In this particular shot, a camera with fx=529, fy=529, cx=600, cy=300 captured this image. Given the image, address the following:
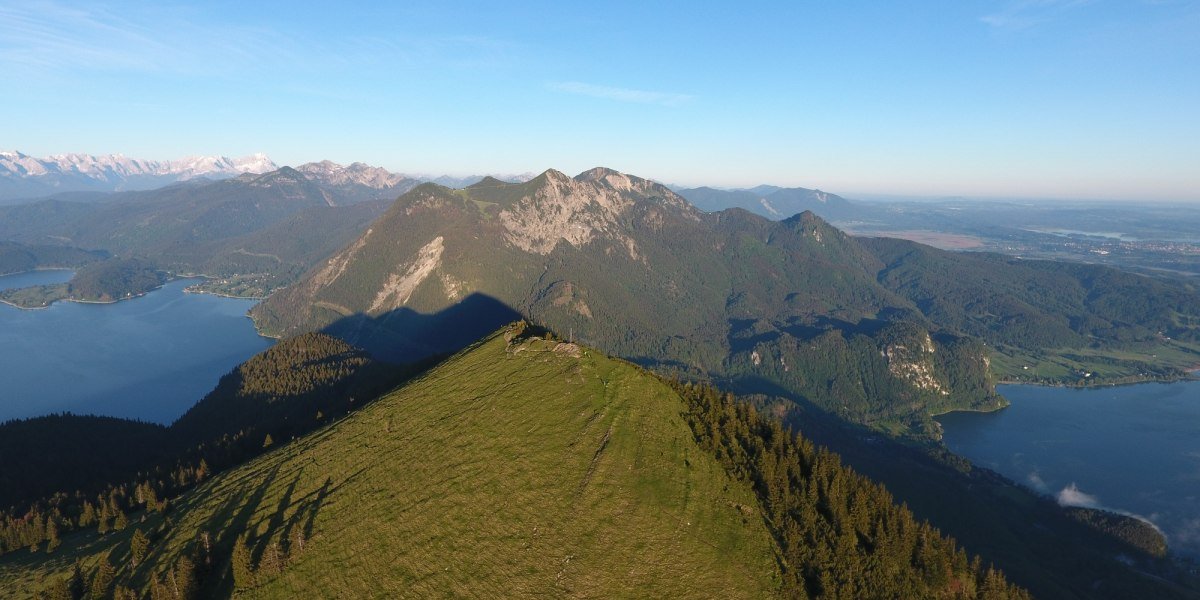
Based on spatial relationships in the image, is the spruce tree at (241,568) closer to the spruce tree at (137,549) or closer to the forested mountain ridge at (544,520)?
the forested mountain ridge at (544,520)

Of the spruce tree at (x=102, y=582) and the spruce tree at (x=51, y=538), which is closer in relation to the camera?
the spruce tree at (x=102, y=582)

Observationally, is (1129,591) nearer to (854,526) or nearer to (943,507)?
(943,507)

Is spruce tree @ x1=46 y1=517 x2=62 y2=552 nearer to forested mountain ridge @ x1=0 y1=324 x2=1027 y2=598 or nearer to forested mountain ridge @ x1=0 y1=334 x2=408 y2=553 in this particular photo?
forested mountain ridge @ x1=0 y1=324 x2=1027 y2=598

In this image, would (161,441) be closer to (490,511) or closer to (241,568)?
(241,568)

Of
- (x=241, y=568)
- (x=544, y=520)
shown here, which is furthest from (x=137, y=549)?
(x=544, y=520)

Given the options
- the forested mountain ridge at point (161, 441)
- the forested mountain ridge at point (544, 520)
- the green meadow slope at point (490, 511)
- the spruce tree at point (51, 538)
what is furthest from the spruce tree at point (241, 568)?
the spruce tree at point (51, 538)

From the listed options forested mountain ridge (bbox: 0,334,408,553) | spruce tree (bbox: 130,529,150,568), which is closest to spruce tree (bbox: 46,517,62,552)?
forested mountain ridge (bbox: 0,334,408,553)

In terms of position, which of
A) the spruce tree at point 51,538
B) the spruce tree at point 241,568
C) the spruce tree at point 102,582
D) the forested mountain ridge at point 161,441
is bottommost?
the forested mountain ridge at point 161,441

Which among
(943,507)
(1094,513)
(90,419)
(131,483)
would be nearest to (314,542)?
(131,483)
